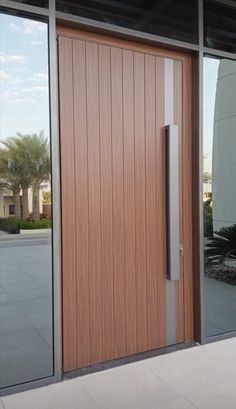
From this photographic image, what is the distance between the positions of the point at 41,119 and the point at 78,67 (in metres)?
0.49

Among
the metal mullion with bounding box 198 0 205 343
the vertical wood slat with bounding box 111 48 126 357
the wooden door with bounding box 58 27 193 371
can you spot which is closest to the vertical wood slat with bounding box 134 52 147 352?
the wooden door with bounding box 58 27 193 371

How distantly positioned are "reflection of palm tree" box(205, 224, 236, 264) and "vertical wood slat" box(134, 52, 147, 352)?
26.5 inches

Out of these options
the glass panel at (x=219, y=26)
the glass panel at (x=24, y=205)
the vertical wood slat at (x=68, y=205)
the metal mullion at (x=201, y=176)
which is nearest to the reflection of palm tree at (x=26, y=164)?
the glass panel at (x=24, y=205)

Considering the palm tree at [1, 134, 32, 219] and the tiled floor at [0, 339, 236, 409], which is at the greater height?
the palm tree at [1, 134, 32, 219]

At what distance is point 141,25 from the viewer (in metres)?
2.96

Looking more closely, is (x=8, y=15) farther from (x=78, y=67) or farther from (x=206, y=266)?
(x=206, y=266)

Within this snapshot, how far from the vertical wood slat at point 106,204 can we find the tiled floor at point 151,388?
0.29 m

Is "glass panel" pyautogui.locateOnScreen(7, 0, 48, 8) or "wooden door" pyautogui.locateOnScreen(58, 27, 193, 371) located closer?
"glass panel" pyautogui.locateOnScreen(7, 0, 48, 8)

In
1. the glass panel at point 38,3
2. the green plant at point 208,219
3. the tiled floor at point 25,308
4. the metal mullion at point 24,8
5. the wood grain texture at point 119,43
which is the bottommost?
the tiled floor at point 25,308

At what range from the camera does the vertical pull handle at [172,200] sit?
3129 mm

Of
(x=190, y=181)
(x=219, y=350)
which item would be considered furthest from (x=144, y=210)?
(x=219, y=350)

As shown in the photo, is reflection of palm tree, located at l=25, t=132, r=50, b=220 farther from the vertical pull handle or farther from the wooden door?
the vertical pull handle

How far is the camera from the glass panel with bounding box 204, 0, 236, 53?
3.26m

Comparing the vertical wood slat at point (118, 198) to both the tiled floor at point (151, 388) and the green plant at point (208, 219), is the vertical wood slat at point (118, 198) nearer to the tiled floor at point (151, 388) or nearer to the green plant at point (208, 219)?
the tiled floor at point (151, 388)
